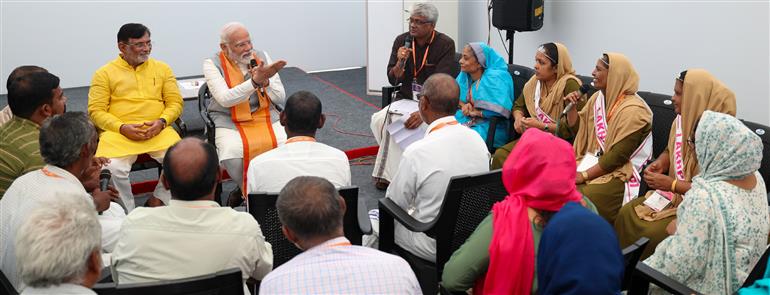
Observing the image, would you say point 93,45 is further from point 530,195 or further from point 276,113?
point 530,195

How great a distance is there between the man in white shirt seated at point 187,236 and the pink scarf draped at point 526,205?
2.34 ft

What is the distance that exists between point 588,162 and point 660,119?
0.47 m

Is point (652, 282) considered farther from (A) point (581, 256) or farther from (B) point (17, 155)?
(B) point (17, 155)

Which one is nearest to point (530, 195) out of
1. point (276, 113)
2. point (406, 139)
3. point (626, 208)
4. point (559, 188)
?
point (559, 188)

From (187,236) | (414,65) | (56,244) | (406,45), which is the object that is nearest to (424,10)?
(406,45)

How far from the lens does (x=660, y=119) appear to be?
12.3ft

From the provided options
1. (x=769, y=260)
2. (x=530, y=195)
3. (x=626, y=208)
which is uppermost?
(x=530, y=195)

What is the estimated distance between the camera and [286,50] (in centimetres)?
828

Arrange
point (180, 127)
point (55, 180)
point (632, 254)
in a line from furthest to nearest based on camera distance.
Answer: point (180, 127)
point (55, 180)
point (632, 254)

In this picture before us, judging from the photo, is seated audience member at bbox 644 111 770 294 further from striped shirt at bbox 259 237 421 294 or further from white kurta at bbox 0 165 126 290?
white kurta at bbox 0 165 126 290

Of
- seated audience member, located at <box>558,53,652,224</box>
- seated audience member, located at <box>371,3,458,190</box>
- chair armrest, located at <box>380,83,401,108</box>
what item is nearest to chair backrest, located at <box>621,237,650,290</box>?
seated audience member, located at <box>558,53,652,224</box>

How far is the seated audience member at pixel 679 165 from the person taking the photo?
311 cm

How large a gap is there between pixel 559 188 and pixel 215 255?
0.99 meters

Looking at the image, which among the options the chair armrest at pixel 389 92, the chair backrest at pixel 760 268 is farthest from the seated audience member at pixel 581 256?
the chair armrest at pixel 389 92
